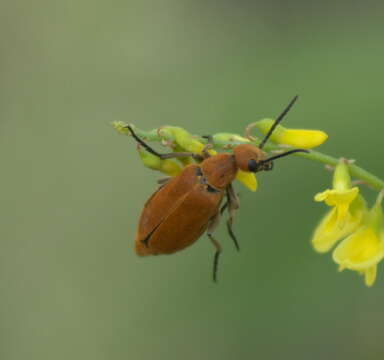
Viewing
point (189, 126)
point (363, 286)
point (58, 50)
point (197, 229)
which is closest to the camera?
point (197, 229)

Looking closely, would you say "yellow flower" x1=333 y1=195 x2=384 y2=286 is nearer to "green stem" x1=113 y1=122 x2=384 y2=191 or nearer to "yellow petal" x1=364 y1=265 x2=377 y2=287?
"yellow petal" x1=364 y1=265 x2=377 y2=287

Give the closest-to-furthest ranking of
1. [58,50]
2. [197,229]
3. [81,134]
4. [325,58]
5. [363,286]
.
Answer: [197,229], [363,286], [325,58], [81,134], [58,50]

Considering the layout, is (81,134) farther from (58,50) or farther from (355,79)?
(355,79)

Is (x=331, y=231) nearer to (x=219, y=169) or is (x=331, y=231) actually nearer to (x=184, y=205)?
(x=219, y=169)

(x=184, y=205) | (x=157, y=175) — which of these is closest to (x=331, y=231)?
(x=184, y=205)

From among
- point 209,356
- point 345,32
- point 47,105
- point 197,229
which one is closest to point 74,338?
point 209,356

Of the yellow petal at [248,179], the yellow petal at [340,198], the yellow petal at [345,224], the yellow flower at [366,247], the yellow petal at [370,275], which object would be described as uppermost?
the yellow petal at [248,179]

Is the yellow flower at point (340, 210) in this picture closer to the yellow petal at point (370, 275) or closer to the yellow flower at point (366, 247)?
the yellow flower at point (366, 247)

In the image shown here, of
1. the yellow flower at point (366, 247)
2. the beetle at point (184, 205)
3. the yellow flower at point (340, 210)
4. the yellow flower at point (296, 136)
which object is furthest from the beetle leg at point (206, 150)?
the yellow flower at point (366, 247)
